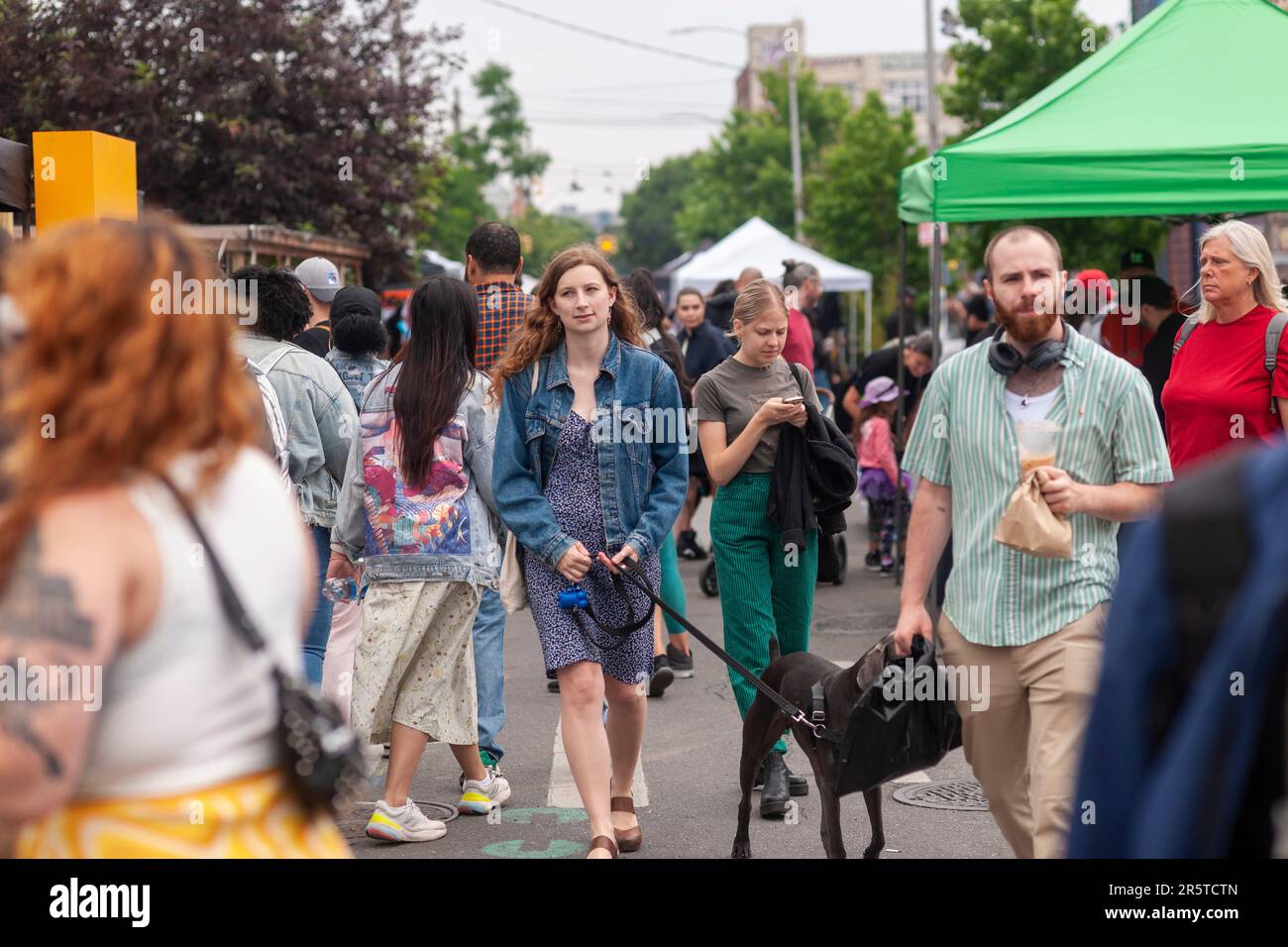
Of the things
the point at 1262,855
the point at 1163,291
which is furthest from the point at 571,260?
the point at 1163,291

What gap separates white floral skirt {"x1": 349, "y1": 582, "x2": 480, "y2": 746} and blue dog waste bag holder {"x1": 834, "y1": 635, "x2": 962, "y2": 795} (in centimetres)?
177

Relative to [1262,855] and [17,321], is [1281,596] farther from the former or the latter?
[17,321]

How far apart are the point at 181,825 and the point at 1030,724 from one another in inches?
99.0

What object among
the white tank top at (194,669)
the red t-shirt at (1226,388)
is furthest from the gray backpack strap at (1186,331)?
the white tank top at (194,669)

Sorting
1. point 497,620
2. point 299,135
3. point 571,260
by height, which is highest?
point 299,135

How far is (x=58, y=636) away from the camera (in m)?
1.95

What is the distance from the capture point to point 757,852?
18.3 feet

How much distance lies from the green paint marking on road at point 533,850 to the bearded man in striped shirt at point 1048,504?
1.82 m

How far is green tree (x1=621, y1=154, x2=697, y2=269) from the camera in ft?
362

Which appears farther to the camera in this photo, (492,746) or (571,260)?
(492,746)

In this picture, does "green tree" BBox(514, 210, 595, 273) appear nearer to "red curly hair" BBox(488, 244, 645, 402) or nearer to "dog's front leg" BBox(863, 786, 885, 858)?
"red curly hair" BBox(488, 244, 645, 402)

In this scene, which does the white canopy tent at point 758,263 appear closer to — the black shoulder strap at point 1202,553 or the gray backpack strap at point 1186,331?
the gray backpack strap at point 1186,331

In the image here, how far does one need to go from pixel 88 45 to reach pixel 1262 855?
683 inches
